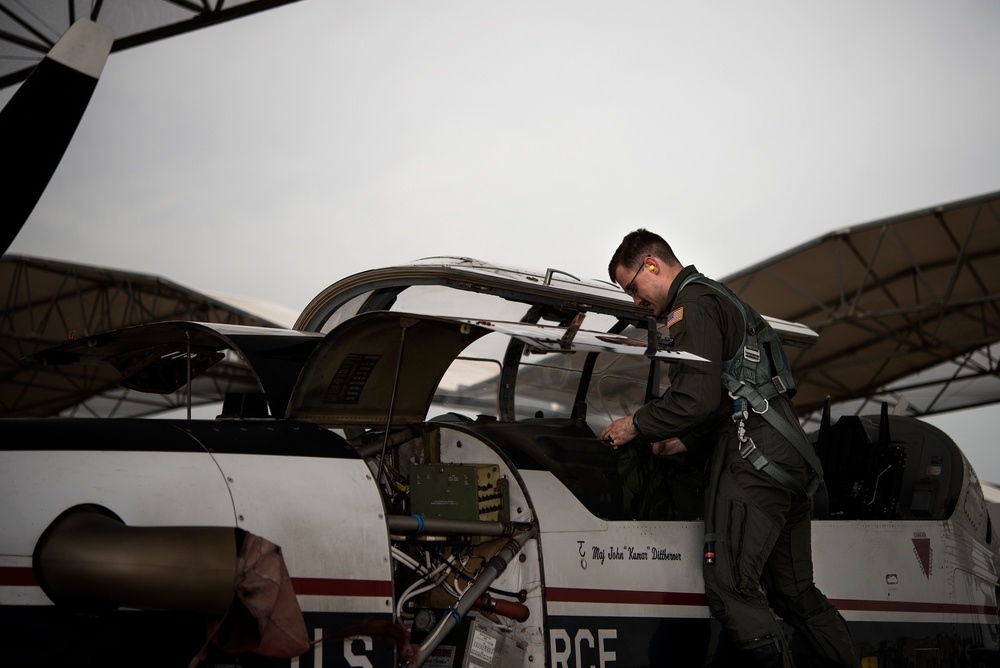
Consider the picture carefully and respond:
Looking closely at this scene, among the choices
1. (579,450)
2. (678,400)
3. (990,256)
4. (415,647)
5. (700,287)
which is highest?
(990,256)

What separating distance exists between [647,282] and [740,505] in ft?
3.42

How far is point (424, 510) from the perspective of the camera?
3.51 meters

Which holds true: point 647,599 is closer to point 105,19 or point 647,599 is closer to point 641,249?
point 641,249

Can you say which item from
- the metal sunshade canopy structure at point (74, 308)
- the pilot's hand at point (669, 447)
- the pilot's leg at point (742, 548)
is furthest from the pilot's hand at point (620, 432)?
the metal sunshade canopy structure at point (74, 308)

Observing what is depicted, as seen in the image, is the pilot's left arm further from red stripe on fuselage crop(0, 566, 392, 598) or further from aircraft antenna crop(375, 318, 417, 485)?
red stripe on fuselage crop(0, 566, 392, 598)

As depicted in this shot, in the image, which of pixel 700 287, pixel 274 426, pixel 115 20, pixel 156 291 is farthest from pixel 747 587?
pixel 156 291

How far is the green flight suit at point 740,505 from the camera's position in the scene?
11.6 ft

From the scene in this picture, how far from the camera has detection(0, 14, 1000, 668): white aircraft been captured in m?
2.52

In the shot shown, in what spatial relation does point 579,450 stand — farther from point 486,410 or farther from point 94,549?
point 94,549

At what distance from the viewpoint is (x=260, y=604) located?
8.14 ft

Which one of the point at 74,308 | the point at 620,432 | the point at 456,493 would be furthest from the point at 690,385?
the point at 74,308

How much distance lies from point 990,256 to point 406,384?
11.6 meters

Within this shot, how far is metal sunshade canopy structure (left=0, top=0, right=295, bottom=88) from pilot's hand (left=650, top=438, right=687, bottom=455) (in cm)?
660

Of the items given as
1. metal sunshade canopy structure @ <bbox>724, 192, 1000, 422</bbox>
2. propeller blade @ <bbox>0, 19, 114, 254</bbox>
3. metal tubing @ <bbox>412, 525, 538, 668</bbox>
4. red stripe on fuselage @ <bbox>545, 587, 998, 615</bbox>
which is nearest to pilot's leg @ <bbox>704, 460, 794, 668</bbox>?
red stripe on fuselage @ <bbox>545, 587, 998, 615</bbox>
